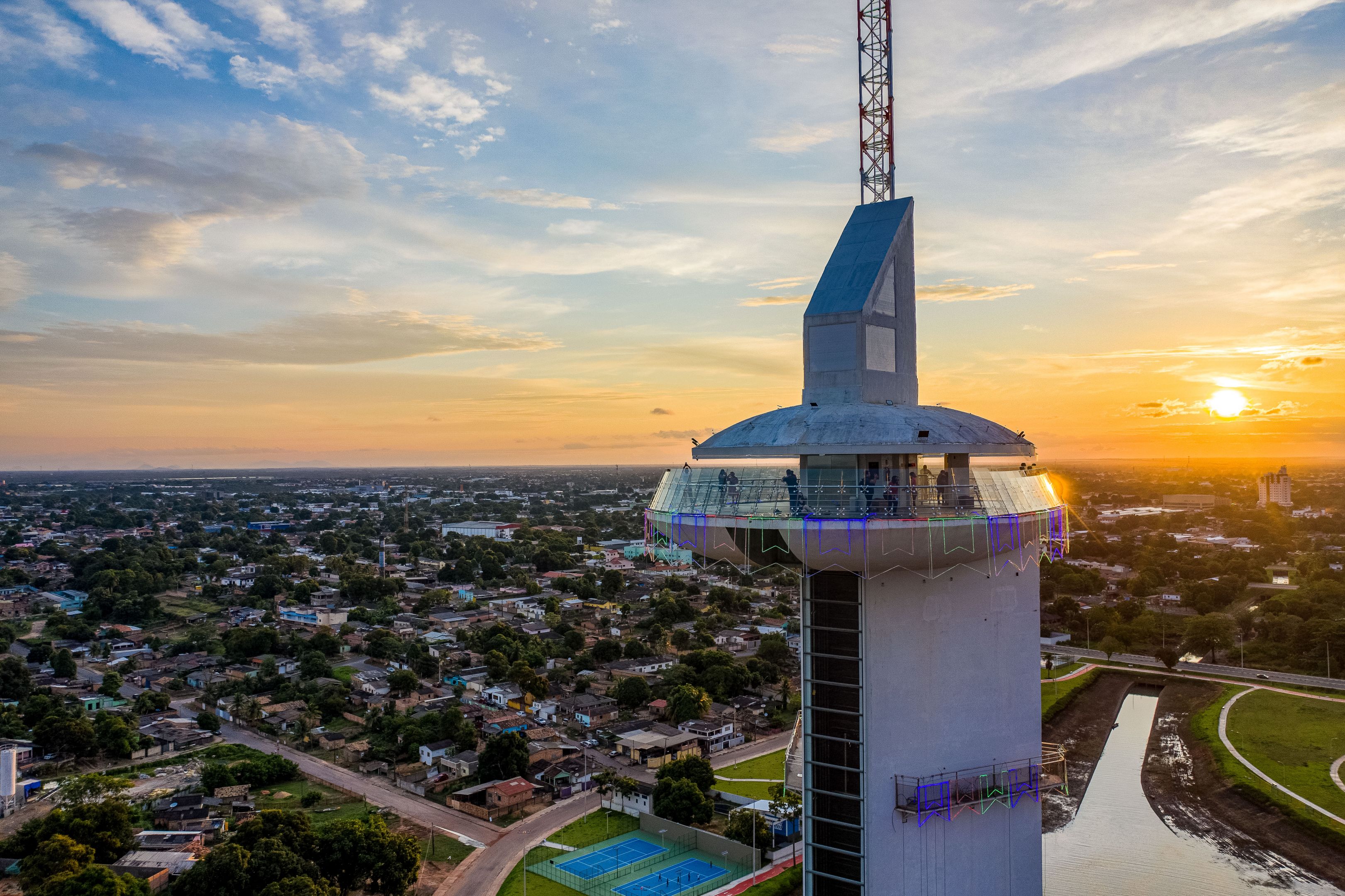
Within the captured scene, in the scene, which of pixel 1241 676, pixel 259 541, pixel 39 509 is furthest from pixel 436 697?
pixel 39 509

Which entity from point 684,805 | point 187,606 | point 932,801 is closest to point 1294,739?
point 684,805

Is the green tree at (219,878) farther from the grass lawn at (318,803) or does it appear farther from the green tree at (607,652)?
the green tree at (607,652)

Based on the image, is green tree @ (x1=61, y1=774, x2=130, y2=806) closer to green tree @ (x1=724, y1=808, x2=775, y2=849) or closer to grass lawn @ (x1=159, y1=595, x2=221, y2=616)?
green tree @ (x1=724, y1=808, x2=775, y2=849)

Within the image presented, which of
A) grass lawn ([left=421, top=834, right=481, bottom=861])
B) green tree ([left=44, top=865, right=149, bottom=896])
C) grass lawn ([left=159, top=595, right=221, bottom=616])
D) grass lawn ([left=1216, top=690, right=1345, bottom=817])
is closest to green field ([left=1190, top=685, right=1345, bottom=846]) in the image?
grass lawn ([left=1216, top=690, right=1345, bottom=817])

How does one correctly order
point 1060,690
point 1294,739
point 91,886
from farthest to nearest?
1. point 1060,690
2. point 1294,739
3. point 91,886

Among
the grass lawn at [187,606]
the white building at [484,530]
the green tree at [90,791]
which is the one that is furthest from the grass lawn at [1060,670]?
the white building at [484,530]

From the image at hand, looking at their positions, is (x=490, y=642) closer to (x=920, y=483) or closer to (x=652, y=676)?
(x=652, y=676)

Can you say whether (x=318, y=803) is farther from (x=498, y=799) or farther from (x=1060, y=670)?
(x=1060, y=670)
